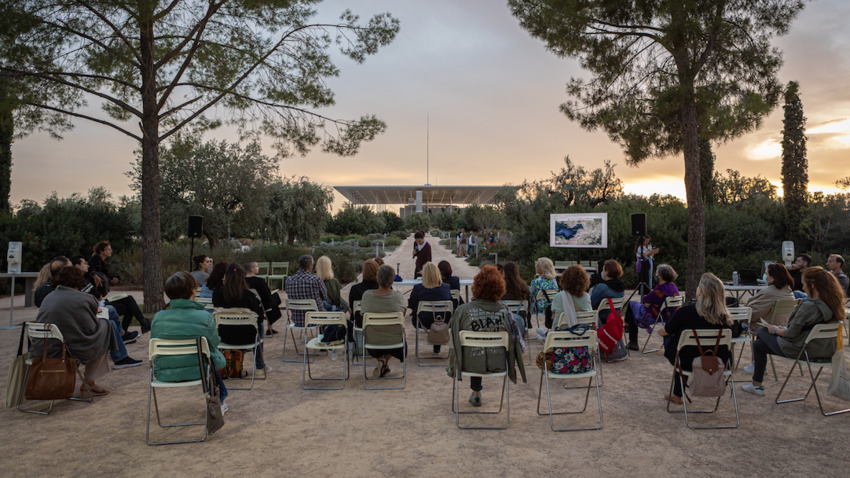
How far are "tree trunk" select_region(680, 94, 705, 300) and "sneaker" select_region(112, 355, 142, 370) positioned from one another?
10.1 metres

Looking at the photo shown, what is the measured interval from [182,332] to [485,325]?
2374 mm

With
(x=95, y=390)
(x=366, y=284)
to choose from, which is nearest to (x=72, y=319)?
(x=95, y=390)

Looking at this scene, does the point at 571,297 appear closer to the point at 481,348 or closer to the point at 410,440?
the point at 481,348

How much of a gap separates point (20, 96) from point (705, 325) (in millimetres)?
11630

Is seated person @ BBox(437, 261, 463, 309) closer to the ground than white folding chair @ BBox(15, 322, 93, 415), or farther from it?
farther from it

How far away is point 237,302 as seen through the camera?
5098 millimetres

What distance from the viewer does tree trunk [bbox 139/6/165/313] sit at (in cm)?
930

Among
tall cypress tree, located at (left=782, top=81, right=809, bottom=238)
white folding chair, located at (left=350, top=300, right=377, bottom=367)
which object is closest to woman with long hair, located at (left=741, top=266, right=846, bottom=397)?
white folding chair, located at (left=350, top=300, right=377, bottom=367)

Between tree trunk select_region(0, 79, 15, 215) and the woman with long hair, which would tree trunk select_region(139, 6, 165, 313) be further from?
tree trunk select_region(0, 79, 15, 215)

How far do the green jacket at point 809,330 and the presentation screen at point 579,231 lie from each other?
829 cm

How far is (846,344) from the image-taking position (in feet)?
22.7

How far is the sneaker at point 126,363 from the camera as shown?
19.2 ft

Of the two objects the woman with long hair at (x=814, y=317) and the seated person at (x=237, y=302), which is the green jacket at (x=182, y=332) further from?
the woman with long hair at (x=814, y=317)

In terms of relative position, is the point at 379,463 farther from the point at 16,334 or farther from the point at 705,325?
the point at 16,334
